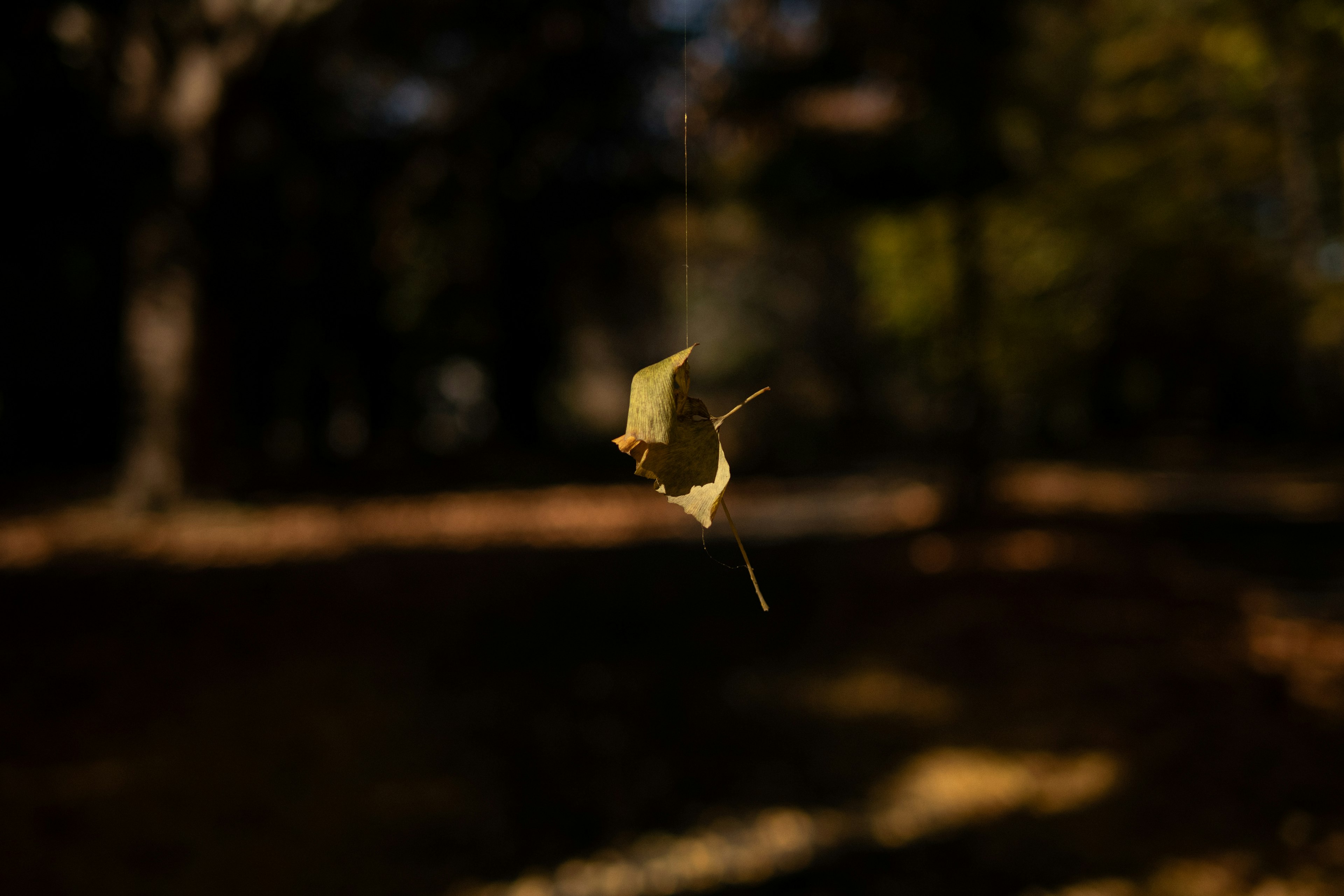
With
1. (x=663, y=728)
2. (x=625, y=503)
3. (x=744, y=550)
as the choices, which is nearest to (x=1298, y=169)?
(x=663, y=728)

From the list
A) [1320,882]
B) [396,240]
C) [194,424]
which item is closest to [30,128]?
[194,424]

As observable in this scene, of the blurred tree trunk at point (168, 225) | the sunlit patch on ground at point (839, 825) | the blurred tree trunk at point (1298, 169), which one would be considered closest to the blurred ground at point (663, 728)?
the sunlit patch on ground at point (839, 825)

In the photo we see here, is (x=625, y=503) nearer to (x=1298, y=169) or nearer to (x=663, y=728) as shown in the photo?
(x=663, y=728)

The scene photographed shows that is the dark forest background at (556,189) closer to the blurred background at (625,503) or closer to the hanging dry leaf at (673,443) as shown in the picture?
the blurred background at (625,503)

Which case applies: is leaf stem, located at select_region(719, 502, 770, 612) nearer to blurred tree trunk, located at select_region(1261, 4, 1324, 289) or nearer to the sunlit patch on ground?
the sunlit patch on ground

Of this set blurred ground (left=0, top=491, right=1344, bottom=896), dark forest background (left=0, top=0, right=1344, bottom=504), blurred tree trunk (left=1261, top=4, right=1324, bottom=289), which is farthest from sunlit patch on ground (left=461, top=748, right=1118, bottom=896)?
blurred tree trunk (left=1261, top=4, right=1324, bottom=289)
